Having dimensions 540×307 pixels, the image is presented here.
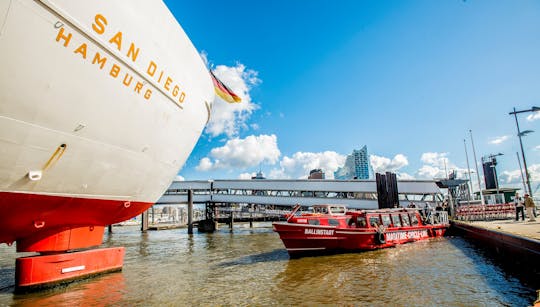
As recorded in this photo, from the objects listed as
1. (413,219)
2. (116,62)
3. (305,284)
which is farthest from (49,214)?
(413,219)

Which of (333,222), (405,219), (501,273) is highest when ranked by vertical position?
(333,222)

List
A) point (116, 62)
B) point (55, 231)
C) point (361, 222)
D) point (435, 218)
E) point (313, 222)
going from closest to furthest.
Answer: point (116, 62) → point (55, 231) → point (313, 222) → point (361, 222) → point (435, 218)

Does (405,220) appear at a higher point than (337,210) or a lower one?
lower

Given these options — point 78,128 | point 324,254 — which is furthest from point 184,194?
Result: point 78,128

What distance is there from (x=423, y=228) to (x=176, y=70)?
19.9 m

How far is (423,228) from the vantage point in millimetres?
19594

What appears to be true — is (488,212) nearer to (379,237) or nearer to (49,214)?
(379,237)

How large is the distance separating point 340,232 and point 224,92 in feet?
30.8

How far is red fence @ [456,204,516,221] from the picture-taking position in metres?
22.4

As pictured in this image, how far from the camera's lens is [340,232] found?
46.8 ft

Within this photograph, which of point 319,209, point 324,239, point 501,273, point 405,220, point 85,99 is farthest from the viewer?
point 405,220

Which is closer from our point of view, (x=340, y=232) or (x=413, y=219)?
(x=340, y=232)

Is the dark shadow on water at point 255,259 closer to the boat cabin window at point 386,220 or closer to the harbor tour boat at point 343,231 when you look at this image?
the harbor tour boat at point 343,231

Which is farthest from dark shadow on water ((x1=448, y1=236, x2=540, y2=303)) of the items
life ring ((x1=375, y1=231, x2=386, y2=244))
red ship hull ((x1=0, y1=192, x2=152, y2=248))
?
red ship hull ((x1=0, y1=192, x2=152, y2=248))
